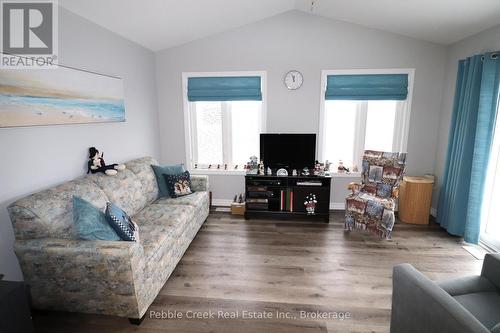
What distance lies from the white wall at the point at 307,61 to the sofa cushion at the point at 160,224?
1.93m

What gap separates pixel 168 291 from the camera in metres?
2.35

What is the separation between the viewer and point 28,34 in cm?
214

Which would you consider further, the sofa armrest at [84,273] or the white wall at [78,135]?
the white wall at [78,135]

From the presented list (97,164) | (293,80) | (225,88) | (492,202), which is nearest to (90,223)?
(97,164)

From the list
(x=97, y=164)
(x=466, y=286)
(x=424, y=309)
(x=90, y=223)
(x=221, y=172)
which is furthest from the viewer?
(x=221, y=172)

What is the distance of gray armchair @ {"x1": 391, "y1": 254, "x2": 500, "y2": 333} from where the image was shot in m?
1.19

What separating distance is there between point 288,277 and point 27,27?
10.4ft

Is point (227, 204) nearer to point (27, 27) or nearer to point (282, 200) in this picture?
point (282, 200)

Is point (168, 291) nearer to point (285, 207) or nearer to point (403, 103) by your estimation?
point (285, 207)

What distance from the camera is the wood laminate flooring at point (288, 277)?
2.00m

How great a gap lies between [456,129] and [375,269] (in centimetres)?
213

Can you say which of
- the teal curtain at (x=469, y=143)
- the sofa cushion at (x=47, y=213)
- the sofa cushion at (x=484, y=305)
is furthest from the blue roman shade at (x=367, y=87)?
the sofa cushion at (x=47, y=213)

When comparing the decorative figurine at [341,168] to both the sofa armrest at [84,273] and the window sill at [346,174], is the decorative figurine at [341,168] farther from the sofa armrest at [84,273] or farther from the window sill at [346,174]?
the sofa armrest at [84,273]

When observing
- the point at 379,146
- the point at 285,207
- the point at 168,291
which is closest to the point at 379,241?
the point at 285,207
